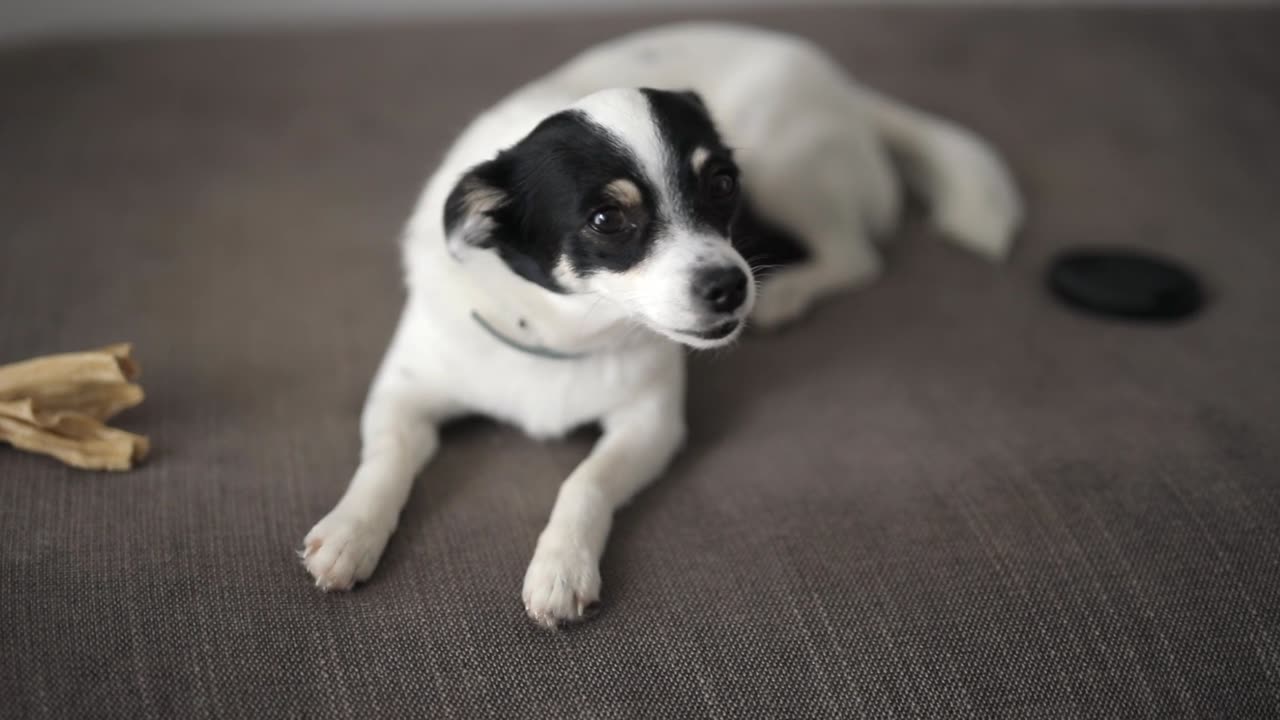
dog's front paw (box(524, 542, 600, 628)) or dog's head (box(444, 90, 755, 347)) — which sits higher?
dog's head (box(444, 90, 755, 347))

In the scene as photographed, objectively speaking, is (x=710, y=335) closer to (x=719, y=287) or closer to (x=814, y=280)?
(x=719, y=287)

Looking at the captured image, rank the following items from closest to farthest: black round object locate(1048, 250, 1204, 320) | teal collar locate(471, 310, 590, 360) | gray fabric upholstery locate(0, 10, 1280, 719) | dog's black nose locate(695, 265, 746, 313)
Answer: gray fabric upholstery locate(0, 10, 1280, 719), dog's black nose locate(695, 265, 746, 313), teal collar locate(471, 310, 590, 360), black round object locate(1048, 250, 1204, 320)

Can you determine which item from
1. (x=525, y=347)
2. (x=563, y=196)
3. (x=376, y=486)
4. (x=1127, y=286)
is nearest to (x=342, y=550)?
(x=376, y=486)

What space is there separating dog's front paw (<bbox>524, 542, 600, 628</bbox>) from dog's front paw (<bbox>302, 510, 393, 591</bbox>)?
215mm

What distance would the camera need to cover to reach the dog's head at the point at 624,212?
4.57ft

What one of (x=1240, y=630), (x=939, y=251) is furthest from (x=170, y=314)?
(x=1240, y=630)

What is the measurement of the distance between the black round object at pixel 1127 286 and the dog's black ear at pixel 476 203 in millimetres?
1278

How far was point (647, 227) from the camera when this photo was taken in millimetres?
1430

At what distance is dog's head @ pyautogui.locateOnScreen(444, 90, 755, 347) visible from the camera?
1392 millimetres

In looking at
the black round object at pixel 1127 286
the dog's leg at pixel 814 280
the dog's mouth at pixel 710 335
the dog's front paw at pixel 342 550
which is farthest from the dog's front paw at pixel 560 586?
the black round object at pixel 1127 286

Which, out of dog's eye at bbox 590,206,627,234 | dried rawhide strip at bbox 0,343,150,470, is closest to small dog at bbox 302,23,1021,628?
dog's eye at bbox 590,206,627,234

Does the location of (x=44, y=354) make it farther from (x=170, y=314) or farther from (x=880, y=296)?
(x=880, y=296)

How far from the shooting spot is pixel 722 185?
1516 mm

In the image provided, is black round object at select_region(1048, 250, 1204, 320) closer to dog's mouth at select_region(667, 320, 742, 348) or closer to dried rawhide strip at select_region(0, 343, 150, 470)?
dog's mouth at select_region(667, 320, 742, 348)
